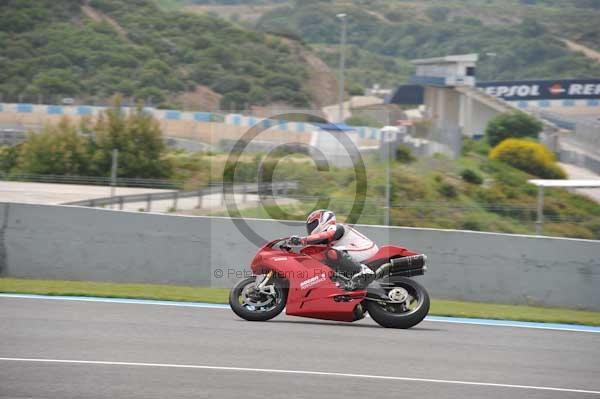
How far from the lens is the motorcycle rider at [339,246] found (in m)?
10.2

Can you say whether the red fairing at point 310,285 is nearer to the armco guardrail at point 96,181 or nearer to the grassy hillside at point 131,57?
the armco guardrail at point 96,181

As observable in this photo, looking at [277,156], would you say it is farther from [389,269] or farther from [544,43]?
[544,43]

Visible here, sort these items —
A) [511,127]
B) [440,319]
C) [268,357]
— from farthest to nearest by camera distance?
[511,127] → [440,319] → [268,357]

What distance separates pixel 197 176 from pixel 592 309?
20.4m

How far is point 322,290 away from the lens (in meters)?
10.3

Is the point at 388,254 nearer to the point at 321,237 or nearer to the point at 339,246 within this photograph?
the point at 339,246

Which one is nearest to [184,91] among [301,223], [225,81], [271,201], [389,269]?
[225,81]

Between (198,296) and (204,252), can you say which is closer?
(198,296)

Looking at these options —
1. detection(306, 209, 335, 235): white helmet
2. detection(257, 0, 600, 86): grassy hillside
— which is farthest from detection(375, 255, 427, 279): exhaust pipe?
detection(257, 0, 600, 86): grassy hillside

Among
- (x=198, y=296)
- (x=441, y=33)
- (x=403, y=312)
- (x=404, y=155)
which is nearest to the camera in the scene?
(x=403, y=312)

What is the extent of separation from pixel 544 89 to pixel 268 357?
59784 mm

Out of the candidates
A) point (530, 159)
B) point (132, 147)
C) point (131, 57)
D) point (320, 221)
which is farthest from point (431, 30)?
point (320, 221)

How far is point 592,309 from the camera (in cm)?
1372

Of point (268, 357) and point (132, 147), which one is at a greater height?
point (132, 147)
